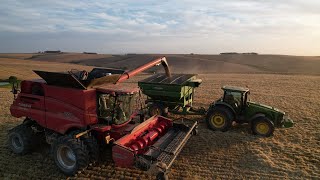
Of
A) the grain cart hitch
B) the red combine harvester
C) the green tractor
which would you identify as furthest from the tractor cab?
the red combine harvester

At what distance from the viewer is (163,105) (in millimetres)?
12656

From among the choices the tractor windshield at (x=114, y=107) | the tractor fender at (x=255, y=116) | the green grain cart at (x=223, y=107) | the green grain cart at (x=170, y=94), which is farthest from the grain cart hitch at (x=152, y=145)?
the green grain cart at (x=170, y=94)

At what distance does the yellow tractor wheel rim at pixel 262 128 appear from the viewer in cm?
1032

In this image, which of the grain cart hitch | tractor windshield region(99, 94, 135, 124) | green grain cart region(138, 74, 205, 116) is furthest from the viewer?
green grain cart region(138, 74, 205, 116)

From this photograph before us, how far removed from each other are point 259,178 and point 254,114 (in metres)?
3.66

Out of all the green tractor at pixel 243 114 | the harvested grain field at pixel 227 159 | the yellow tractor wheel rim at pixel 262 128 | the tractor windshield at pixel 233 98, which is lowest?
the harvested grain field at pixel 227 159

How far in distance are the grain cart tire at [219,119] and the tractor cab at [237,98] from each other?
42 cm

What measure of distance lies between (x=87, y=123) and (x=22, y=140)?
2.66 metres

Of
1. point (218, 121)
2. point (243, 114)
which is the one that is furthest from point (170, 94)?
point (243, 114)

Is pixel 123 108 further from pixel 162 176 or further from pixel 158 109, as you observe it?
pixel 158 109

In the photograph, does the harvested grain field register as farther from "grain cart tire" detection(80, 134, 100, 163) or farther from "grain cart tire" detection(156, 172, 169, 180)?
"grain cart tire" detection(156, 172, 169, 180)

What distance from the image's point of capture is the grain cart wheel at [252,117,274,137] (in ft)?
33.7

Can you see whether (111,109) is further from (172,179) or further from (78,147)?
(172,179)

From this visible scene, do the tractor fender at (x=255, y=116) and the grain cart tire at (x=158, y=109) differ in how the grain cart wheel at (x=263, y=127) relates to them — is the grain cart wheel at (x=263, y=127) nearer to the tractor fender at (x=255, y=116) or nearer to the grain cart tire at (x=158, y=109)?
the tractor fender at (x=255, y=116)
